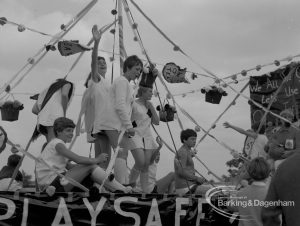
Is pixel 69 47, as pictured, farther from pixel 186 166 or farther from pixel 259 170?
pixel 259 170

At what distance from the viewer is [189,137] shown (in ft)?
19.8

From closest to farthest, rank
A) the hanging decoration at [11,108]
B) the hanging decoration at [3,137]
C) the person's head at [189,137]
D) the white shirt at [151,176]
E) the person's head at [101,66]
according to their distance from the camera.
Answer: the hanging decoration at [3,137] < the person's head at [101,66] < the white shirt at [151,176] < the hanging decoration at [11,108] < the person's head at [189,137]

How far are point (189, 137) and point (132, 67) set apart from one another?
139cm

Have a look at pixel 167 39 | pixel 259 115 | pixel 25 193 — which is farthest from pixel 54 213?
pixel 259 115

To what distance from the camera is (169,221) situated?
421 cm

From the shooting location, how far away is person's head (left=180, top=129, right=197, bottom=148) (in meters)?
6.03

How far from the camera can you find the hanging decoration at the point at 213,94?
6.48 metres

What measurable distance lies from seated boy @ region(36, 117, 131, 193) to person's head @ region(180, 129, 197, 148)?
1.83m

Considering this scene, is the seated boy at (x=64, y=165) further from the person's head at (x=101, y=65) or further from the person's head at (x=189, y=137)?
the person's head at (x=189, y=137)

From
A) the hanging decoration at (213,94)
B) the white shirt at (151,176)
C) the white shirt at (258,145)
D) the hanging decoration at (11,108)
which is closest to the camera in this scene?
the white shirt at (151,176)

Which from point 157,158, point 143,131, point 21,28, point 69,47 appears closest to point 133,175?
point 157,158

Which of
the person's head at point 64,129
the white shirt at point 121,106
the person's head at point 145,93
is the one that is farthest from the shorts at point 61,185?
the person's head at point 145,93

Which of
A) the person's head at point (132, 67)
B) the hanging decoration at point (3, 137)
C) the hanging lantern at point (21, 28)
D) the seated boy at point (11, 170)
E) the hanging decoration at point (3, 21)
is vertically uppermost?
the hanging decoration at point (3, 21)

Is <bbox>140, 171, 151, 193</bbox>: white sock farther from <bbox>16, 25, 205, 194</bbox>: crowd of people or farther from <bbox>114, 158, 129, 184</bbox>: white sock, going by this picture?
<bbox>114, 158, 129, 184</bbox>: white sock
